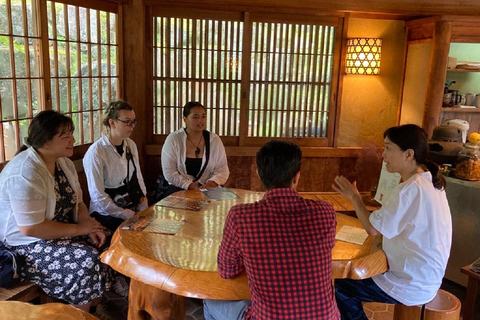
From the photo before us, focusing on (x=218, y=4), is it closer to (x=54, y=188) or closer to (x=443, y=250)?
(x=54, y=188)

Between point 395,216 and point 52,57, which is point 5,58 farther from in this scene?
point 395,216

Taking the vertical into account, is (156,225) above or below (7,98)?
below

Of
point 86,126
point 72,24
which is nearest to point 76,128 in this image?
point 86,126

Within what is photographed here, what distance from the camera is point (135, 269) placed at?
176 centimetres

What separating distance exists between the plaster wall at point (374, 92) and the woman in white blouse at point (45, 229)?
3184 millimetres

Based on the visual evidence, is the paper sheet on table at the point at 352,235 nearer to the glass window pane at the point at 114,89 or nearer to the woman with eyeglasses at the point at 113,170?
the woman with eyeglasses at the point at 113,170

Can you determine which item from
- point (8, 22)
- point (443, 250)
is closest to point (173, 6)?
point (8, 22)

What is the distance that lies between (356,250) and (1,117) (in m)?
2.39

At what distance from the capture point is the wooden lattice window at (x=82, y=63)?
3.23 metres

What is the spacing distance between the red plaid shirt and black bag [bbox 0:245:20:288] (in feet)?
4.33

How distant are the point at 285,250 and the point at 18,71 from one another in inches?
95.7

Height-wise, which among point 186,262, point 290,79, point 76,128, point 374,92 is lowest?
point 186,262

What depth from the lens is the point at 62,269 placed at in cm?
219

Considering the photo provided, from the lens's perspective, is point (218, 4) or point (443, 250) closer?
point (443, 250)
